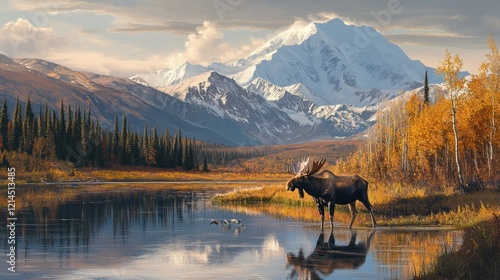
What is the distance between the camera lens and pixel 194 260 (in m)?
24.9

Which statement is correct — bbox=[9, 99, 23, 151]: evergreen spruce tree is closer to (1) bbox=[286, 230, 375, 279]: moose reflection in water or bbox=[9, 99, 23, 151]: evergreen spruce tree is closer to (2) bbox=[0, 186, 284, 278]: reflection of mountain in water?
(2) bbox=[0, 186, 284, 278]: reflection of mountain in water

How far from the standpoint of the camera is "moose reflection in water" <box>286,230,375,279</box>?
22.2 m

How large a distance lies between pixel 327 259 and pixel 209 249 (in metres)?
5.37

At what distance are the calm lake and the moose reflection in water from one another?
1.3 inches

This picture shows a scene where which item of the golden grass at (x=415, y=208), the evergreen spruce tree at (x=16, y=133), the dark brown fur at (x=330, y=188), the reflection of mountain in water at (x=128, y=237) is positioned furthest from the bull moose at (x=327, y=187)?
the evergreen spruce tree at (x=16, y=133)

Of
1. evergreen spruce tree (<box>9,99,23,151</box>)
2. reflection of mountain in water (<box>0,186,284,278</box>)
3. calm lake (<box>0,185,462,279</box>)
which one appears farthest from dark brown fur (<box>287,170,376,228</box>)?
evergreen spruce tree (<box>9,99,23,151</box>)

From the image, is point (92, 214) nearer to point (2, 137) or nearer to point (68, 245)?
point (68, 245)

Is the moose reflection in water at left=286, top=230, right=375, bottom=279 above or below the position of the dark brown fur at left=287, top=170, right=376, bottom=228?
below

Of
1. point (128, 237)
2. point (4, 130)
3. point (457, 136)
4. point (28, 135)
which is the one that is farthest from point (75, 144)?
point (128, 237)

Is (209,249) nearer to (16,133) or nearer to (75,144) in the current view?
(16,133)

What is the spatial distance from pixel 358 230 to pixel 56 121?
12712 centimetres

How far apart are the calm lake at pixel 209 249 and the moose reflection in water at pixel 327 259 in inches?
1.3

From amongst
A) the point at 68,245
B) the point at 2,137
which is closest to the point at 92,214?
the point at 68,245

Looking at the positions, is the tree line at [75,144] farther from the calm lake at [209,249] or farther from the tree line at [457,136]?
the calm lake at [209,249]
